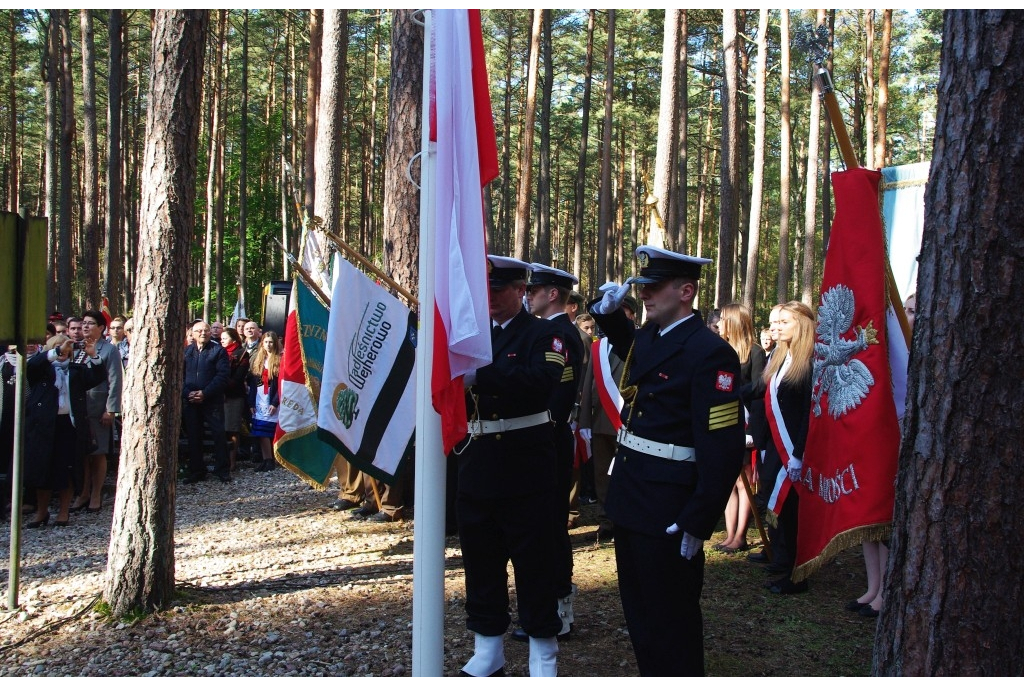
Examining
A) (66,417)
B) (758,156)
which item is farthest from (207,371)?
(758,156)

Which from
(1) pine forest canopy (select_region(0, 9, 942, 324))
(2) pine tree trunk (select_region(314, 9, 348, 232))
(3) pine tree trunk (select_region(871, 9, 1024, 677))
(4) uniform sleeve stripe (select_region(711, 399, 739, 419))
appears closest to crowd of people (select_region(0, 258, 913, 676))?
(4) uniform sleeve stripe (select_region(711, 399, 739, 419))

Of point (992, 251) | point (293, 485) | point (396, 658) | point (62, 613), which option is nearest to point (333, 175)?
point (293, 485)

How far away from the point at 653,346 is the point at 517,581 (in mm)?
1407

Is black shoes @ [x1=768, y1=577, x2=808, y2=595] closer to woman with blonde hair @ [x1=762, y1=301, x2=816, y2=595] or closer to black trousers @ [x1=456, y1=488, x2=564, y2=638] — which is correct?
woman with blonde hair @ [x1=762, y1=301, x2=816, y2=595]

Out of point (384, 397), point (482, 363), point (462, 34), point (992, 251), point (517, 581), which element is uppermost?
point (462, 34)

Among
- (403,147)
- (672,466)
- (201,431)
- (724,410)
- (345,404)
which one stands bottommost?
(201,431)

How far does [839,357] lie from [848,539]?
3.07 feet

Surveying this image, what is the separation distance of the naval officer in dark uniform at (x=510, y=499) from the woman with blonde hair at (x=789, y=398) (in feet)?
6.92

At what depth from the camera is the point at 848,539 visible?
449 centimetres

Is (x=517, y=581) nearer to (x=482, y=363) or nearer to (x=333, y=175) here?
(x=482, y=363)

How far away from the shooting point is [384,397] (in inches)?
252

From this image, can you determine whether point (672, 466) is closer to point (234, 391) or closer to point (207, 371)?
point (207, 371)

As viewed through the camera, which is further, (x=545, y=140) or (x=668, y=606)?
(x=545, y=140)

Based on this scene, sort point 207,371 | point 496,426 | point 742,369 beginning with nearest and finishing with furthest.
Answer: point 496,426, point 742,369, point 207,371
